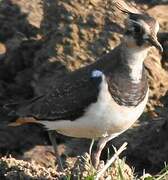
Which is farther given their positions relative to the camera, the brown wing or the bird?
the brown wing

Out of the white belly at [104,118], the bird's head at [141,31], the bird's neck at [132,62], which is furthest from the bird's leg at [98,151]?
the bird's head at [141,31]

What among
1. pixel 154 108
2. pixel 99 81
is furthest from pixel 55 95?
pixel 154 108

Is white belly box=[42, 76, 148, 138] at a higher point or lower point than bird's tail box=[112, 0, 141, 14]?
lower

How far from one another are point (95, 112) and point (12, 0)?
141 inches

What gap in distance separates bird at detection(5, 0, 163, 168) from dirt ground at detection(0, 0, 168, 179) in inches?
32.2

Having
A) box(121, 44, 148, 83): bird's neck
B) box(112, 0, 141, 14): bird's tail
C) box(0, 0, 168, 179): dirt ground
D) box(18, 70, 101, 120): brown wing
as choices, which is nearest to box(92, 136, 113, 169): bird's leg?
box(18, 70, 101, 120): brown wing

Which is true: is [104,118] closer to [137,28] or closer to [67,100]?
[67,100]

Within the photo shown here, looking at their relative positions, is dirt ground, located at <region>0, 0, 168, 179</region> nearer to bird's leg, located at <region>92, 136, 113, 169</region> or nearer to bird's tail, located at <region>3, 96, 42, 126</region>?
bird's tail, located at <region>3, 96, 42, 126</region>

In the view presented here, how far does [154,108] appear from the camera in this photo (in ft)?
30.7

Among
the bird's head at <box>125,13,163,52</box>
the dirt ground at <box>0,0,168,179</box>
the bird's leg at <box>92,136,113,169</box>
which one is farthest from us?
the dirt ground at <box>0,0,168,179</box>

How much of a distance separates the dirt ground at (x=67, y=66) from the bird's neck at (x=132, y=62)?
844 mm

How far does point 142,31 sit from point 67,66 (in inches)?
75.7

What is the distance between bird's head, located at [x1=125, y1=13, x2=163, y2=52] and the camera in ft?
24.8

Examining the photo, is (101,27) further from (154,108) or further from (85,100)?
(85,100)
